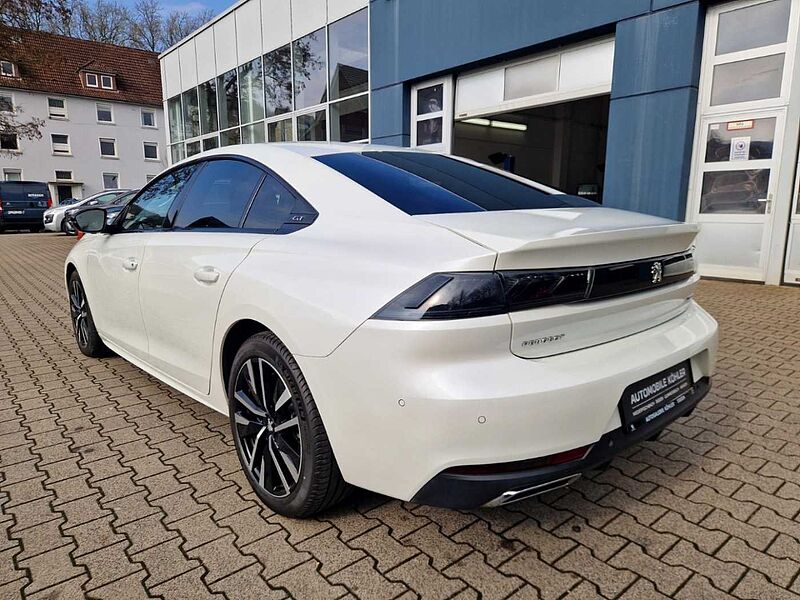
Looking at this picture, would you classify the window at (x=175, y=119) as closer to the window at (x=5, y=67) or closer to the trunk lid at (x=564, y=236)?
the window at (x=5, y=67)

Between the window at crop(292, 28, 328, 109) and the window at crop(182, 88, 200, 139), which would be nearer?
the window at crop(292, 28, 328, 109)

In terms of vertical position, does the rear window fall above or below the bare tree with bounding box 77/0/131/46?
below

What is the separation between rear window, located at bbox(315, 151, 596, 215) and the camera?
2.20 metres

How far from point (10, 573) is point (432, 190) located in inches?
81.5

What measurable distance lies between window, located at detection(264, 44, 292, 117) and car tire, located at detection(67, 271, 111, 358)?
11634mm

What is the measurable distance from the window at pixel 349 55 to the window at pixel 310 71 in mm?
322

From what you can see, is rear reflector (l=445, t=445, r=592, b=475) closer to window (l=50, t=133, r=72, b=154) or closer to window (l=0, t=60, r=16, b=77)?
window (l=0, t=60, r=16, b=77)

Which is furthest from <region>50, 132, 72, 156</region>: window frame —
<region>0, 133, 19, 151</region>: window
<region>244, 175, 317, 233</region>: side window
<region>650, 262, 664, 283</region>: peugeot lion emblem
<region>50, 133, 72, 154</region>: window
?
<region>650, 262, 664, 283</region>: peugeot lion emblem

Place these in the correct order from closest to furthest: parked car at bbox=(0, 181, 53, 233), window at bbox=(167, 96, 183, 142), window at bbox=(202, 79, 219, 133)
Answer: window at bbox=(202, 79, 219, 133) < window at bbox=(167, 96, 183, 142) < parked car at bbox=(0, 181, 53, 233)

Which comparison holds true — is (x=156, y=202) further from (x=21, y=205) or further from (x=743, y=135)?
(x=21, y=205)

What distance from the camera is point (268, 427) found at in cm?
228

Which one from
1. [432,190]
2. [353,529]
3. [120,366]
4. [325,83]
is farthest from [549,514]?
[325,83]

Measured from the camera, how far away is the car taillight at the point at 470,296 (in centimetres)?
169

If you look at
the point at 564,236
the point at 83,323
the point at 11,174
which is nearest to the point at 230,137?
the point at 83,323
